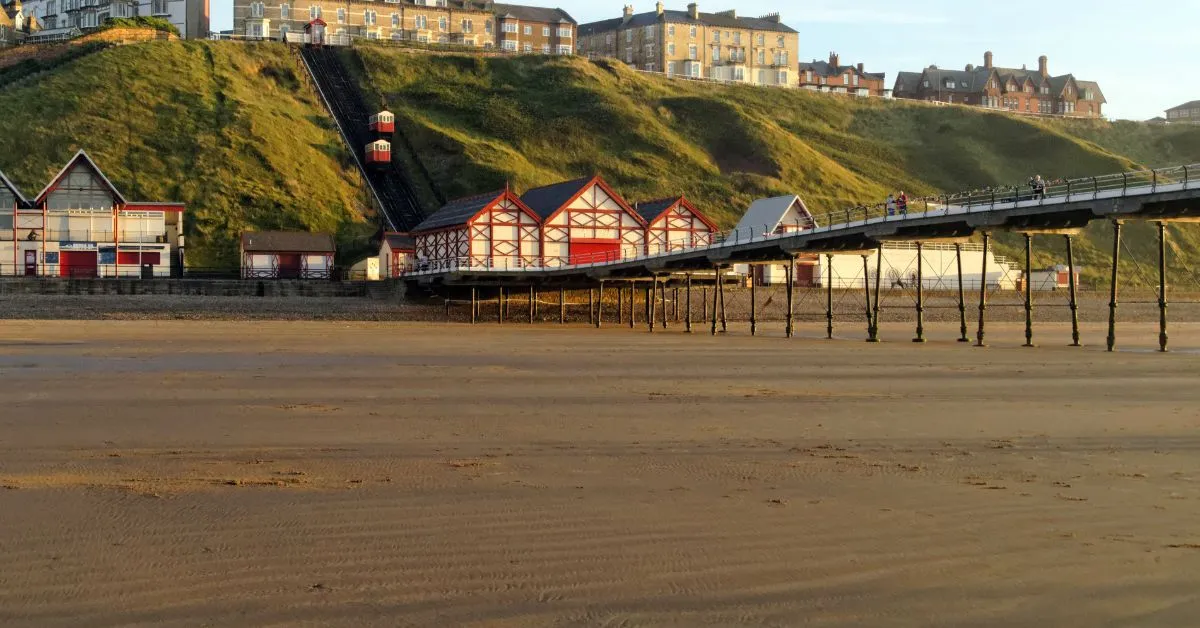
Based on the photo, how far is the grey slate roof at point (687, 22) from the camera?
146 meters

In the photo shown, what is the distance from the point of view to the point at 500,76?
11788cm

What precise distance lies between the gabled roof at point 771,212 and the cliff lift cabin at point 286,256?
2641cm

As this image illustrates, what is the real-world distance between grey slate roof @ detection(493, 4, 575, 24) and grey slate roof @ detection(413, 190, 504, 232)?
73.3 m

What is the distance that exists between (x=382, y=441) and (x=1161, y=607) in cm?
1012

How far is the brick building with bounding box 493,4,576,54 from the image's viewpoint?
139m

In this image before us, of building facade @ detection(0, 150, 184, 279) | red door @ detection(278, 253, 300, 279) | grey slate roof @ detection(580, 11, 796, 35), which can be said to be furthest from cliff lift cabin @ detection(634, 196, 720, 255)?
grey slate roof @ detection(580, 11, 796, 35)

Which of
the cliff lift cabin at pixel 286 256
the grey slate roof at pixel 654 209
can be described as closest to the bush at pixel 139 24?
the cliff lift cabin at pixel 286 256

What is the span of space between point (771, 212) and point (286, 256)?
31.6 meters

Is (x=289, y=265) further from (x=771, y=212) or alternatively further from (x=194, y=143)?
(x=771, y=212)

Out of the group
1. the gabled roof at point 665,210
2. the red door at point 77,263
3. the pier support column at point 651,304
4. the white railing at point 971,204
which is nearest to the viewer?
the white railing at point 971,204

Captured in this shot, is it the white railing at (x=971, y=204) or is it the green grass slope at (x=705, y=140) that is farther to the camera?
the green grass slope at (x=705, y=140)

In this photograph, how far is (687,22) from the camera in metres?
145

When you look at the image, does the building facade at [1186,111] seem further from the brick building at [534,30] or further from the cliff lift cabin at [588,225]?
the cliff lift cabin at [588,225]

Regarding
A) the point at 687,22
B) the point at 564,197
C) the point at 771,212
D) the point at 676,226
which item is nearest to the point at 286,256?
the point at 564,197
